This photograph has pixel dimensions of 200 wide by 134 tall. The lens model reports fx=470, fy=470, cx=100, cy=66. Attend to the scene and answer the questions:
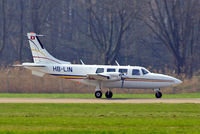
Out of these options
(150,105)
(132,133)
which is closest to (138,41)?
(150,105)

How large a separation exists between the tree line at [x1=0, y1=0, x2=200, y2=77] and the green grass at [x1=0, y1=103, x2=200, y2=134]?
34.6 m

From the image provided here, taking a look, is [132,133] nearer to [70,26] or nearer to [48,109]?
[48,109]

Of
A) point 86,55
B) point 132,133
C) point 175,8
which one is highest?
point 175,8

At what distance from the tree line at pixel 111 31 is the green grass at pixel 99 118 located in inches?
1362

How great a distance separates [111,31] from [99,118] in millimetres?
44284

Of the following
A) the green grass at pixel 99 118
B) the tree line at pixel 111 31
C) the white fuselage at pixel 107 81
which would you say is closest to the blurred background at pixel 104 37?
the tree line at pixel 111 31

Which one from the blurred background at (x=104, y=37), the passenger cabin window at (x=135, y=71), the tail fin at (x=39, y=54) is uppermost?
the blurred background at (x=104, y=37)

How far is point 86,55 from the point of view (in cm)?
8388

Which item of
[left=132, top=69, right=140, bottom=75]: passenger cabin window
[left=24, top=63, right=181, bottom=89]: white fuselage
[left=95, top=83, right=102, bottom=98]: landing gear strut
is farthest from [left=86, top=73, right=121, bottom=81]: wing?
[left=132, top=69, right=140, bottom=75]: passenger cabin window

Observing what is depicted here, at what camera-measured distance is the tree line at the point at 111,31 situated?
211 feet

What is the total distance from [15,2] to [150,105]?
58667mm

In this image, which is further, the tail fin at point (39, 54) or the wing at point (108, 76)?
the tail fin at point (39, 54)

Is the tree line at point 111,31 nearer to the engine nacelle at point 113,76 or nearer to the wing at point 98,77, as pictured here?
the engine nacelle at point 113,76

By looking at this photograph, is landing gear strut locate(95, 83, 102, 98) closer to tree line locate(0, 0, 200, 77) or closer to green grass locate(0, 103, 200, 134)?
green grass locate(0, 103, 200, 134)
